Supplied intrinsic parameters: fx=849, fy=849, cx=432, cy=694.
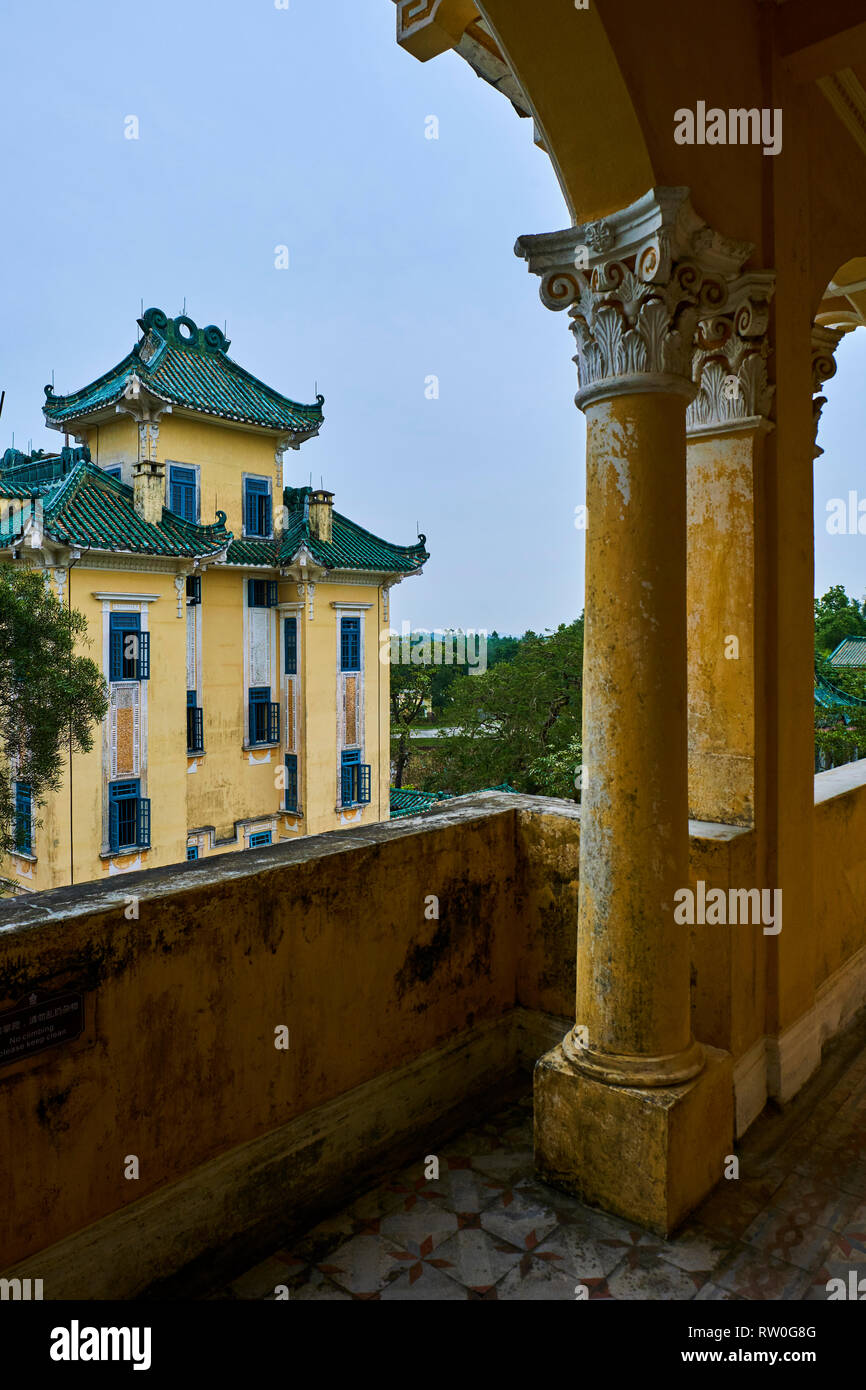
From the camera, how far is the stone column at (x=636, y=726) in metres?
2.80

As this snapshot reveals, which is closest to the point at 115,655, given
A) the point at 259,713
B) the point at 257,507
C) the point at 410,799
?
the point at 259,713

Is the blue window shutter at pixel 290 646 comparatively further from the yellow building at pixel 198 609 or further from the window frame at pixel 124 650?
the window frame at pixel 124 650

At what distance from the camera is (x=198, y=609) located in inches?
762

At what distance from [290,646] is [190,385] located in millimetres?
6423

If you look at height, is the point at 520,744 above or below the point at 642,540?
below

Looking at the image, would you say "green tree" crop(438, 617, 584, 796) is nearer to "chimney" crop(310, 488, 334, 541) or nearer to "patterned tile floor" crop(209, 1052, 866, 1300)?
"chimney" crop(310, 488, 334, 541)

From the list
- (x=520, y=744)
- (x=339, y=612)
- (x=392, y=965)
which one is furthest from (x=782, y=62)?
(x=520, y=744)

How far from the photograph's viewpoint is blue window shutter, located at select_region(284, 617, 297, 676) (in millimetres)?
20797

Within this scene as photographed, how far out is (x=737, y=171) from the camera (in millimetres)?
3248

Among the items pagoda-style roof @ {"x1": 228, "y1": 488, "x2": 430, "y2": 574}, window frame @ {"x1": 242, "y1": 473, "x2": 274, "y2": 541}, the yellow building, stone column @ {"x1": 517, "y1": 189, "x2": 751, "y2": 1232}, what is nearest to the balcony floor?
stone column @ {"x1": 517, "y1": 189, "x2": 751, "y2": 1232}

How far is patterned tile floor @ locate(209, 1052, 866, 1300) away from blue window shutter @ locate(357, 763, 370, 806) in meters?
19.2

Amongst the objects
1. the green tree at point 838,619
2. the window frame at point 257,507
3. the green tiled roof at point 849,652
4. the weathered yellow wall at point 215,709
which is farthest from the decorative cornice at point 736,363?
the green tiled roof at point 849,652

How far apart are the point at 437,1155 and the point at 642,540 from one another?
2427mm
